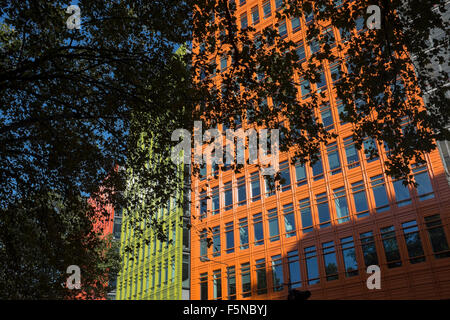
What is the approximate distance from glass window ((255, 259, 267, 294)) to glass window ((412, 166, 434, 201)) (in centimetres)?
1292

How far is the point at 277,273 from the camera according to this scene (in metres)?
29.8

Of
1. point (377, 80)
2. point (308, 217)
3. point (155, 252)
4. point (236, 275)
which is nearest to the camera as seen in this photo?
point (377, 80)

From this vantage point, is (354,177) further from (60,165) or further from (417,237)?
(60,165)

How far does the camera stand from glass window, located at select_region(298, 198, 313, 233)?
2939cm

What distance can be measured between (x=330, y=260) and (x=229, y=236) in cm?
1016

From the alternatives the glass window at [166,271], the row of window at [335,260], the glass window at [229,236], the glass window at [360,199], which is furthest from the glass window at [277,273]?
the glass window at [166,271]

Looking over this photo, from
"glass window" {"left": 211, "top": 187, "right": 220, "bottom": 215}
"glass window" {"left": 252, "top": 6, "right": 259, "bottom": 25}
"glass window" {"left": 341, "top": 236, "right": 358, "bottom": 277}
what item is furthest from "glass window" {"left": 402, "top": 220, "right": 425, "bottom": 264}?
"glass window" {"left": 252, "top": 6, "right": 259, "bottom": 25}

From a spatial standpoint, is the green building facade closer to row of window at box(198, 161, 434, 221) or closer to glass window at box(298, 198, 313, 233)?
row of window at box(198, 161, 434, 221)

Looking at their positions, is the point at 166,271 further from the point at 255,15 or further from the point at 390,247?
the point at 255,15

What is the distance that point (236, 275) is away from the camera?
32344 mm

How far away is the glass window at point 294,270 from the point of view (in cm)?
2837

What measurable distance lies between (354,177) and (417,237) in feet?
19.8

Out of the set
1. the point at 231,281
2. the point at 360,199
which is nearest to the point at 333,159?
the point at 360,199

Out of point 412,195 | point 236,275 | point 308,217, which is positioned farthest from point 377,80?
point 236,275
